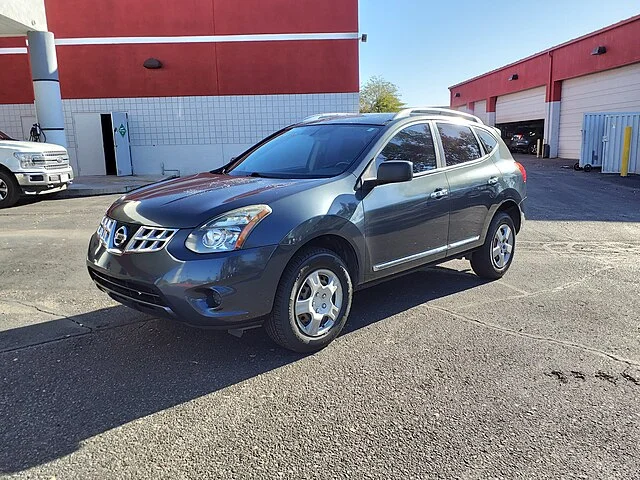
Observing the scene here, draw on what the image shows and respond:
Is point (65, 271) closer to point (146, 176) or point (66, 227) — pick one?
point (66, 227)

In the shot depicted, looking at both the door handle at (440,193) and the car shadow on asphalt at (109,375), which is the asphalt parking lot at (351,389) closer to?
the car shadow on asphalt at (109,375)

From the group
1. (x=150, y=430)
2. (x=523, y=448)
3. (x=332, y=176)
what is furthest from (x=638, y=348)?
(x=150, y=430)

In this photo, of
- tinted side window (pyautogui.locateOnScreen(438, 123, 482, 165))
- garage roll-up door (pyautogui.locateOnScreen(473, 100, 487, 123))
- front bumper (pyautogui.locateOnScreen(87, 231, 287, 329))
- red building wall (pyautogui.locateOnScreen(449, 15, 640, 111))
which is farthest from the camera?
garage roll-up door (pyautogui.locateOnScreen(473, 100, 487, 123))

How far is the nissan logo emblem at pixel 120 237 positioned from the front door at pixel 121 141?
1546 centimetres

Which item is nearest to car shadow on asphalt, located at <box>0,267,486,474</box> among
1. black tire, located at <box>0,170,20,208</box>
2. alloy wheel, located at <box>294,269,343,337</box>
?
alloy wheel, located at <box>294,269,343,337</box>

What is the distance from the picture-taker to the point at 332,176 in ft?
14.1

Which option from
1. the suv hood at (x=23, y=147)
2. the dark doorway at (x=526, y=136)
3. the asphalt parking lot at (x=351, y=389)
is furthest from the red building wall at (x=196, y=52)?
the dark doorway at (x=526, y=136)

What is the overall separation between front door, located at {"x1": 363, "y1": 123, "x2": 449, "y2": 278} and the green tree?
50.5 m

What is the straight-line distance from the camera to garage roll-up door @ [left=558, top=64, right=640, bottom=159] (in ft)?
70.4

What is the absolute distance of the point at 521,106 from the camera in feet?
110

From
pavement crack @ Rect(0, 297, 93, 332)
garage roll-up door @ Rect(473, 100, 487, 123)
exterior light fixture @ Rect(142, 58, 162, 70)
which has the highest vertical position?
exterior light fixture @ Rect(142, 58, 162, 70)

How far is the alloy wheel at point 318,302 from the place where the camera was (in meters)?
A: 3.89

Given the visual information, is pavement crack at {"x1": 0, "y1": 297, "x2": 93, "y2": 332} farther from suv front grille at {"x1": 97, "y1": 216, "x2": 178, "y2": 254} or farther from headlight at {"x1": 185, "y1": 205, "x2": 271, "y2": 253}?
headlight at {"x1": 185, "y1": 205, "x2": 271, "y2": 253}

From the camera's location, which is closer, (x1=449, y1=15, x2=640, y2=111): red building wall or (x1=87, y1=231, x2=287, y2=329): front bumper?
(x1=87, y1=231, x2=287, y2=329): front bumper
